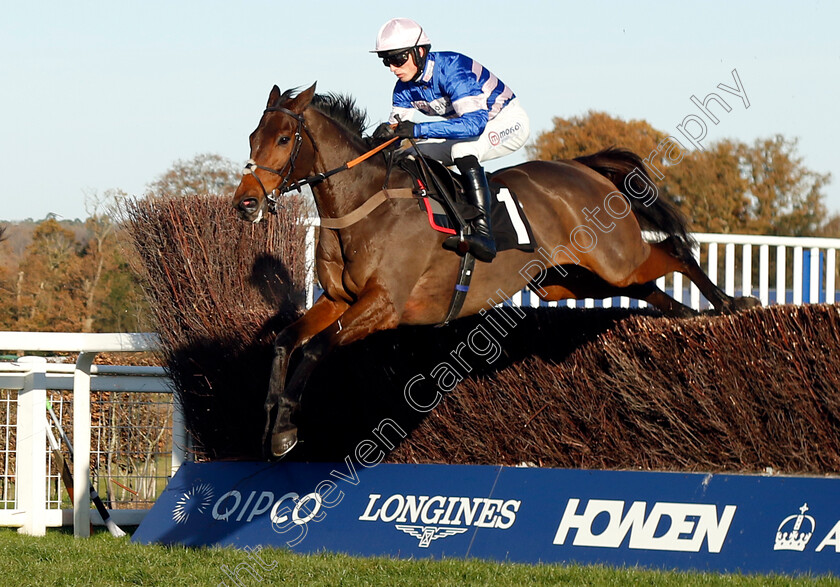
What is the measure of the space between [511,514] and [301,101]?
2.24 m

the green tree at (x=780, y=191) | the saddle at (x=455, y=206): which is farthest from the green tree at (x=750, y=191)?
the saddle at (x=455, y=206)

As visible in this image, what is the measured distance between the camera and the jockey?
4797mm

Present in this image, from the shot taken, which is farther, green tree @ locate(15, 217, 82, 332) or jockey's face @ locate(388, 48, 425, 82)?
green tree @ locate(15, 217, 82, 332)

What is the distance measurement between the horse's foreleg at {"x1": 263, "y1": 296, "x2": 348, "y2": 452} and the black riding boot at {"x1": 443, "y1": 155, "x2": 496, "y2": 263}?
0.68 metres

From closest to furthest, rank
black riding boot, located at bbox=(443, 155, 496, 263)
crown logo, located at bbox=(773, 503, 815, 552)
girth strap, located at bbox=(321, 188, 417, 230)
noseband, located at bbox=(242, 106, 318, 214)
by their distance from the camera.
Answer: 1. crown logo, located at bbox=(773, 503, 815, 552)
2. noseband, located at bbox=(242, 106, 318, 214)
3. girth strap, located at bbox=(321, 188, 417, 230)
4. black riding boot, located at bbox=(443, 155, 496, 263)

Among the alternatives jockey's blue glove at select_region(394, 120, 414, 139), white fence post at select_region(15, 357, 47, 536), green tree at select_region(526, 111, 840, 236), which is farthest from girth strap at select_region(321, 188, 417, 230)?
green tree at select_region(526, 111, 840, 236)

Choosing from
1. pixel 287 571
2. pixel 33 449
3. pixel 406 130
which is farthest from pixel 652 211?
pixel 33 449

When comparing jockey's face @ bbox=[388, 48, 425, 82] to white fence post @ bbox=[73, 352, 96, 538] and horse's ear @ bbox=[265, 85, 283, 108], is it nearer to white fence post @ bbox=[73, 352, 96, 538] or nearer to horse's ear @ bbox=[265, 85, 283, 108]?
horse's ear @ bbox=[265, 85, 283, 108]

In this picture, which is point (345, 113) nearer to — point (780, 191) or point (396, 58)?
point (396, 58)

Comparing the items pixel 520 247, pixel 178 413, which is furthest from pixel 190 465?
pixel 520 247

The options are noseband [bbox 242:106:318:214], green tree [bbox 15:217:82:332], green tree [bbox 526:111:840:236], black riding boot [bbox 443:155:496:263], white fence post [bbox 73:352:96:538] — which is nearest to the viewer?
noseband [bbox 242:106:318:214]

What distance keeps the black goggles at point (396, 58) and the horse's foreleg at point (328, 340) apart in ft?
3.61

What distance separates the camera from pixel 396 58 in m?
4.80

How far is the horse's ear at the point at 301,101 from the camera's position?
15.4ft
